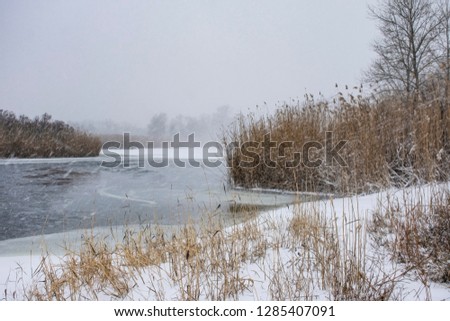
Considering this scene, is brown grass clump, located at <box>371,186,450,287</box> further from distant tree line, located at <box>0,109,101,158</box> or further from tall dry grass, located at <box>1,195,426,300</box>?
distant tree line, located at <box>0,109,101,158</box>

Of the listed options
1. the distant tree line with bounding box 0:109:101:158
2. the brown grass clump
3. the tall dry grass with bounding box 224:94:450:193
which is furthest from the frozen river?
the distant tree line with bounding box 0:109:101:158

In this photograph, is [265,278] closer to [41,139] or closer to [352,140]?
[352,140]

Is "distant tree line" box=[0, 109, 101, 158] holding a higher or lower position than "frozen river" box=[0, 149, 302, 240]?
higher

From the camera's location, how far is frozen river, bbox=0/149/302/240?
465cm

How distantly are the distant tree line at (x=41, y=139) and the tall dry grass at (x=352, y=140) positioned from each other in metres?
11.1

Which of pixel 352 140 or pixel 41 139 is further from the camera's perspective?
pixel 41 139

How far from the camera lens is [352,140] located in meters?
5.99

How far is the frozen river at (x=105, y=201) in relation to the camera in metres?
4.65

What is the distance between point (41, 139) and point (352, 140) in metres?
14.3

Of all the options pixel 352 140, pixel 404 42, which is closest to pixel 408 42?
pixel 404 42

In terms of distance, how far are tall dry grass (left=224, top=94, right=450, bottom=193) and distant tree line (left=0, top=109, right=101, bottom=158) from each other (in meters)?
11.1

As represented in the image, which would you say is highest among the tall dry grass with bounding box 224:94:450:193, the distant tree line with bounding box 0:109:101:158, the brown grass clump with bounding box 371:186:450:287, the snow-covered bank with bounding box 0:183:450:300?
the distant tree line with bounding box 0:109:101:158

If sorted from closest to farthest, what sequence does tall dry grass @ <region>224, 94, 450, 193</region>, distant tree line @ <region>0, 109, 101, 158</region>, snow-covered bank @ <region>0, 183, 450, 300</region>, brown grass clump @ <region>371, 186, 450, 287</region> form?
snow-covered bank @ <region>0, 183, 450, 300</region> → brown grass clump @ <region>371, 186, 450, 287</region> → tall dry grass @ <region>224, 94, 450, 193</region> → distant tree line @ <region>0, 109, 101, 158</region>
